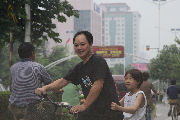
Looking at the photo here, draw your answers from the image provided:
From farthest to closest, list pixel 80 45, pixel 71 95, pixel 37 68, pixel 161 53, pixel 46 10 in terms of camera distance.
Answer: pixel 161 53 < pixel 46 10 < pixel 71 95 < pixel 37 68 < pixel 80 45

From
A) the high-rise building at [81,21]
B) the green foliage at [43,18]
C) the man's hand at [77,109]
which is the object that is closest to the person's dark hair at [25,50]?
the man's hand at [77,109]

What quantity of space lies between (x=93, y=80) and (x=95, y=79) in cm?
5

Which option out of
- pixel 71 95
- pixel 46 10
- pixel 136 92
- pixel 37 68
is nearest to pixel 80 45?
pixel 37 68

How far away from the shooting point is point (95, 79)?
12.0 feet

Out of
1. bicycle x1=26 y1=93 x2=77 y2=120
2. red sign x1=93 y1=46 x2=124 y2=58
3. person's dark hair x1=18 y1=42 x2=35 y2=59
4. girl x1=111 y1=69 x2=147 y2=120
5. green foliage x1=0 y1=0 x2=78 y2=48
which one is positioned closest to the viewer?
bicycle x1=26 y1=93 x2=77 y2=120

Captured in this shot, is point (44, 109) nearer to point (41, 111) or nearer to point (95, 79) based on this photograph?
point (41, 111)

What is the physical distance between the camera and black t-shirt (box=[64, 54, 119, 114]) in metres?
3.71

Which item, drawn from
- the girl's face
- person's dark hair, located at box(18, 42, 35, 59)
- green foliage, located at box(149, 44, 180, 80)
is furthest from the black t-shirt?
green foliage, located at box(149, 44, 180, 80)

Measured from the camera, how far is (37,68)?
470 centimetres

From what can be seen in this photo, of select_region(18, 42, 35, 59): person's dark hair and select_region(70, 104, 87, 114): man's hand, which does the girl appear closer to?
select_region(18, 42, 35, 59): person's dark hair

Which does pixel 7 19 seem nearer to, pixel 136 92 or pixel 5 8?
pixel 5 8

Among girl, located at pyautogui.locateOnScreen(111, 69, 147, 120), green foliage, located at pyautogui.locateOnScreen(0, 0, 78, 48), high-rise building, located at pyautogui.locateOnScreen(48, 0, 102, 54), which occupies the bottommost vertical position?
girl, located at pyautogui.locateOnScreen(111, 69, 147, 120)

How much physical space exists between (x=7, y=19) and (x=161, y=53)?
170ft

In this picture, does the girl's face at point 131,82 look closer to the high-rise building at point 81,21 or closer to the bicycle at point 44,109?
→ the bicycle at point 44,109
